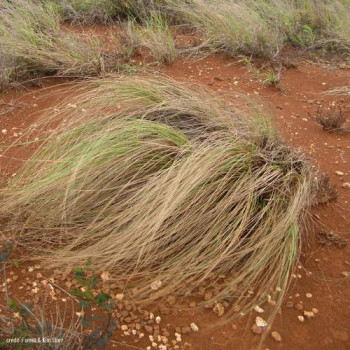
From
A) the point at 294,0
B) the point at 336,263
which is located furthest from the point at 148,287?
the point at 294,0

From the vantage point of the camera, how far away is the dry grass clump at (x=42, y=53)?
132 inches

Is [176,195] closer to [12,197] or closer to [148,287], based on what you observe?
[148,287]

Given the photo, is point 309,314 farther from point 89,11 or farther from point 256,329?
point 89,11

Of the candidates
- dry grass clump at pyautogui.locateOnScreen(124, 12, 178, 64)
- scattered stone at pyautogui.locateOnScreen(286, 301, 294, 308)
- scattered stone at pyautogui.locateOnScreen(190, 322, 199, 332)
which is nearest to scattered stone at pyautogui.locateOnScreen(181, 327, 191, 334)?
scattered stone at pyautogui.locateOnScreen(190, 322, 199, 332)

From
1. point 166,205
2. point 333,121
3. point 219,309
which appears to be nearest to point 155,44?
point 333,121

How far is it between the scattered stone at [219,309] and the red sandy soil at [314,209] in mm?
19

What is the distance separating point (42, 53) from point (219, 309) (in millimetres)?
2600

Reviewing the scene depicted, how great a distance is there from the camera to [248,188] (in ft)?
6.51

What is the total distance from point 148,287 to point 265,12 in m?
3.98

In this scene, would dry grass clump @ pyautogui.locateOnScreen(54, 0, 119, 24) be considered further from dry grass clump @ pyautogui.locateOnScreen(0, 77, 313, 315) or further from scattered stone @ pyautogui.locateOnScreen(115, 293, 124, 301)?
scattered stone @ pyautogui.locateOnScreen(115, 293, 124, 301)

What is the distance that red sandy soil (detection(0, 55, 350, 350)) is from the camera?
1.72m

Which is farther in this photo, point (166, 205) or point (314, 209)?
point (314, 209)

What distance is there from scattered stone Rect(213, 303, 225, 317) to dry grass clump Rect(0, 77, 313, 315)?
5cm

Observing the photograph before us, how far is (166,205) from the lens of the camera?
5.90ft
